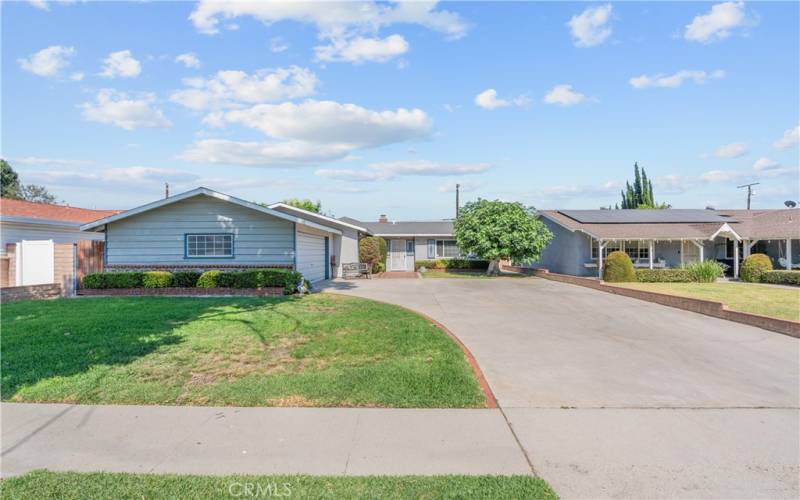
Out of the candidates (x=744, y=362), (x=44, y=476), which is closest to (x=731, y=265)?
(x=744, y=362)

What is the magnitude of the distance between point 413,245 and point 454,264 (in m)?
3.44

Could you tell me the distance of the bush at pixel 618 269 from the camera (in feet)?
62.5

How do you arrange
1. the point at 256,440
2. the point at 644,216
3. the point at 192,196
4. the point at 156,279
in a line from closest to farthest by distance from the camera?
the point at 256,440 < the point at 156,279 < the point at 192,196 < the point at 644,216

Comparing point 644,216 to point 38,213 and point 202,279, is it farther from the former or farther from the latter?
point 38,213

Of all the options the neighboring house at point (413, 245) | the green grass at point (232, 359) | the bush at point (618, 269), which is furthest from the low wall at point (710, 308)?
the neighboring house at point (413, 245)

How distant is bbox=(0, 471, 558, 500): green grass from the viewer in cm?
303

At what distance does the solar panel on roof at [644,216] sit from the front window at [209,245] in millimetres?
19423

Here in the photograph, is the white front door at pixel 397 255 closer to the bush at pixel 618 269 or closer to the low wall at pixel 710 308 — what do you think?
the bush at pixel 618 269

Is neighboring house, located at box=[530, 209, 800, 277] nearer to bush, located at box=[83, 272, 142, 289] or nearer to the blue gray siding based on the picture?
the blue gray siding

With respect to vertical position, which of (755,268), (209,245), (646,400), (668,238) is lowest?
(646,400)

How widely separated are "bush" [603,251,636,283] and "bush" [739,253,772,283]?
5556 mm

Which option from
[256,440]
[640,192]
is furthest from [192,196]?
[640,192]

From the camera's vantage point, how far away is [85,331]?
780 centimetres

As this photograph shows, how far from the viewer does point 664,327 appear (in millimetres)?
9758
